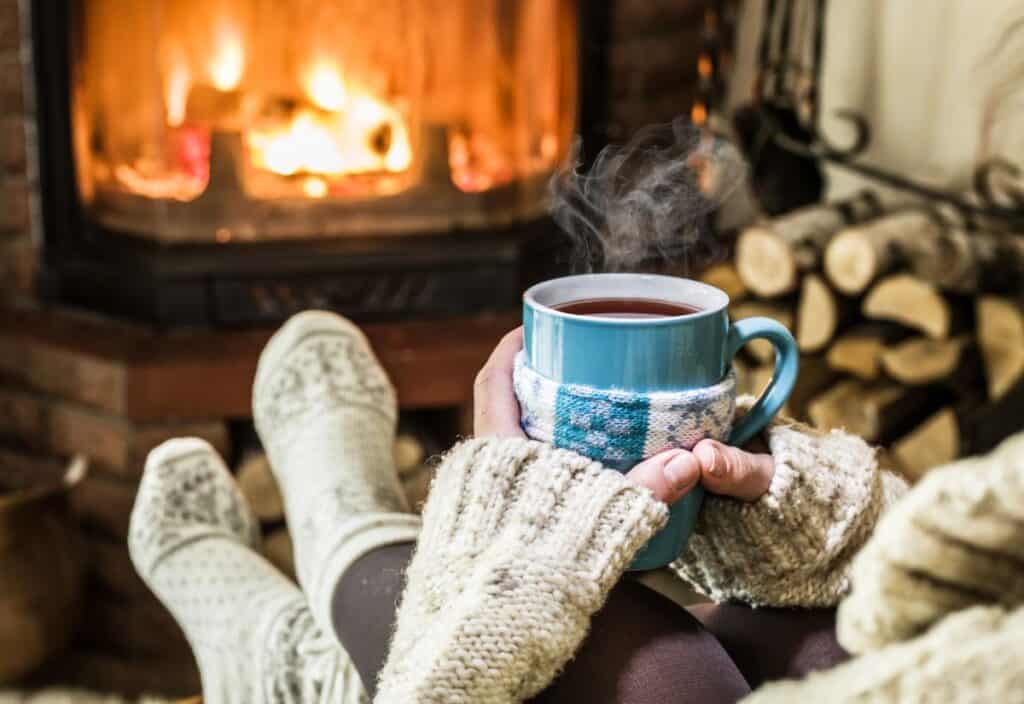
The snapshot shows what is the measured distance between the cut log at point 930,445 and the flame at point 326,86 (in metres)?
0.91

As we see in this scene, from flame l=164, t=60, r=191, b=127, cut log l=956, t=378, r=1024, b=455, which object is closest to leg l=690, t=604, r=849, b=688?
cut log l=956, t=378, r=1024, b=455

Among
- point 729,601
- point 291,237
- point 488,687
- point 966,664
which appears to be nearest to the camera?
point 966,664

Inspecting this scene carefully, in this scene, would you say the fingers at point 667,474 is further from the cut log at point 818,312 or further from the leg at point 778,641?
the cut log at point 818,312

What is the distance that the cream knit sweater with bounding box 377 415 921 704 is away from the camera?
570 mm

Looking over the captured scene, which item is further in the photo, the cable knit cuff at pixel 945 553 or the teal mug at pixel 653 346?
the teal mug at pixel 653 346

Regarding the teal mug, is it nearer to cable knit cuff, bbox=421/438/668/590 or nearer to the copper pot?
cable knit cuff, bbox=421/438/668/590

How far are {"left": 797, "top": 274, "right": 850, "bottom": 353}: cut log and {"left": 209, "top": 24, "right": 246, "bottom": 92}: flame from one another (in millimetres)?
831

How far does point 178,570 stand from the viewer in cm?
103

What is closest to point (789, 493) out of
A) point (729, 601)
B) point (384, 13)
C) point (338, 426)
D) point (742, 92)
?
point (729, 601)

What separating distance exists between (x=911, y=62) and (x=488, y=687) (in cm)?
152

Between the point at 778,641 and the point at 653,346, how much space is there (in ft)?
0.79

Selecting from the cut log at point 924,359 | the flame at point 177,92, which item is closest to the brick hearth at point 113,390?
the flame at point 177,92

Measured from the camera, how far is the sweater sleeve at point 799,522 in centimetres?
66

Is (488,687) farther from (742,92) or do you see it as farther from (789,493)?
(742,92)
